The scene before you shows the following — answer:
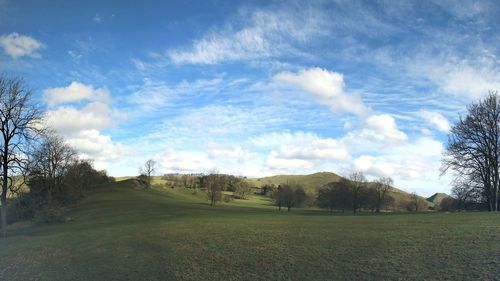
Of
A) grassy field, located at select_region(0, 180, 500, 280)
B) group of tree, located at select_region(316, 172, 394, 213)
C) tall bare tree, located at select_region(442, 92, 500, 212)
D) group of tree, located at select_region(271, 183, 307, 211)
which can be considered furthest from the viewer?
group of tree, located at select_region(271, 183, 307, 211)

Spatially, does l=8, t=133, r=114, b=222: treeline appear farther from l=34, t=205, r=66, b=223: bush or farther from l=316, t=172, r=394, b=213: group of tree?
l=316, t=172, r=394, b=213: group of tree

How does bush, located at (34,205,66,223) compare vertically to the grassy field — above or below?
below

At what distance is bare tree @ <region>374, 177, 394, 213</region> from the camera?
4077 inches

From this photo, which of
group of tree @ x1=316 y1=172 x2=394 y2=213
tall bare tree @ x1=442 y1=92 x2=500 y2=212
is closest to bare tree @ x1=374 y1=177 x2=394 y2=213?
group of tree @ x1=316 y1=172 x2=394 y2=213

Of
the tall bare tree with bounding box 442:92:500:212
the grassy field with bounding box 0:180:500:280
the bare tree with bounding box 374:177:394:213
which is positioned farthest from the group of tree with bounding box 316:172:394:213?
the grassy field with bounding box 0:180:500:280

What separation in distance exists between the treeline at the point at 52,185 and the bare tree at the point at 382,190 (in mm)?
74898

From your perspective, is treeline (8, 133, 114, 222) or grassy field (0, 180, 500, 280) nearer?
grassy field (0, 180, 500, 280)

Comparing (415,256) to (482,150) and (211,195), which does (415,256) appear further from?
(211,195)

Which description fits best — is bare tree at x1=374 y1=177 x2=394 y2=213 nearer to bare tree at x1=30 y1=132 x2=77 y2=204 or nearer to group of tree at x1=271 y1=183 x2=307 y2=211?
group of tree at x1=271 y1=183 x2=307 y2=211

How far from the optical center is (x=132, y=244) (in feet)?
94.7

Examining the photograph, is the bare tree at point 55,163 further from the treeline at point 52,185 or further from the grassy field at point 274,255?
the grassy field at point 274,255

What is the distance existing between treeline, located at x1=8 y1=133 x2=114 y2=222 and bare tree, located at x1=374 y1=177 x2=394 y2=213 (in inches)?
2949

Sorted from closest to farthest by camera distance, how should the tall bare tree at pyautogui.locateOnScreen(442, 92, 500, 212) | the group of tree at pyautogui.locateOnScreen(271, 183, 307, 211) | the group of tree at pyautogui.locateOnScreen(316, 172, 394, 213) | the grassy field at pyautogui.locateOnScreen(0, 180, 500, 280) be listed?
the grassy field at pyautogui.locateOnScreen(0, 180, 500, 280) < the tall bare tree at pyautogui.locateOnScreen(442, 92, 500, 212) < the group of tree at pyautogui.locateOnScreen(316, 172, 394, 213) < the group of tree at pyautogui.locateOnScreen(271, 183, 307, 211)

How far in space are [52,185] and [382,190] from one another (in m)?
93.3
